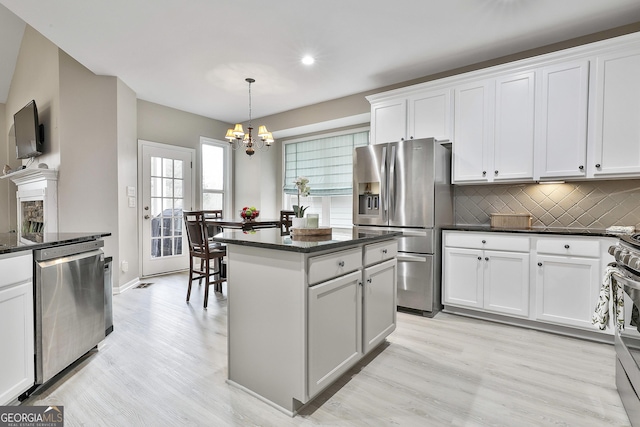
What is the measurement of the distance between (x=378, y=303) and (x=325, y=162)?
11.7 ft

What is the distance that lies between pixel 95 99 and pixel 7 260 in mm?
3162

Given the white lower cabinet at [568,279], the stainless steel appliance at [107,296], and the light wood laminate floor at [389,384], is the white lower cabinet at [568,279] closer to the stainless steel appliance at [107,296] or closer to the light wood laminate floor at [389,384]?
the light wood laminate floor at [389,384]

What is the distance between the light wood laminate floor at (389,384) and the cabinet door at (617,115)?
1.52m

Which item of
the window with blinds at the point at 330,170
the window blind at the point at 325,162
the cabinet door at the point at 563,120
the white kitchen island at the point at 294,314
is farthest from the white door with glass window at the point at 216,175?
the cabinet door at the point at 563,120

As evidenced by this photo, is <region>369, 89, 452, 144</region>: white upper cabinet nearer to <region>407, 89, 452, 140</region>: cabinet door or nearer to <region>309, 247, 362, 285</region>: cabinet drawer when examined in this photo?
<region>407, 89, 452, 140</region>: cabinet door

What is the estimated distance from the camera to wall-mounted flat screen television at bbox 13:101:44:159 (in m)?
4.19

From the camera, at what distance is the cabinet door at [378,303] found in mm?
2170

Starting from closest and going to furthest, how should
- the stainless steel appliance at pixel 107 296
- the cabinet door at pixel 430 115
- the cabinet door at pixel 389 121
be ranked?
the stainless steel appliance at pixel 107 296
the cabinet door at pixel 430 115
the cabinet door at pixel 389 121

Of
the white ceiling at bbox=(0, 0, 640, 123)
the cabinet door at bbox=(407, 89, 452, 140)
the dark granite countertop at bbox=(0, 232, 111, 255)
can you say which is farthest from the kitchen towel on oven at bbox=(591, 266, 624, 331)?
the dark granite countertop at bbox=(0, 232, 111, 255)

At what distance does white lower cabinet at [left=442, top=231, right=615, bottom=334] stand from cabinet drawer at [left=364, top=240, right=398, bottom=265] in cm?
110

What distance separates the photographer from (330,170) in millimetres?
5461

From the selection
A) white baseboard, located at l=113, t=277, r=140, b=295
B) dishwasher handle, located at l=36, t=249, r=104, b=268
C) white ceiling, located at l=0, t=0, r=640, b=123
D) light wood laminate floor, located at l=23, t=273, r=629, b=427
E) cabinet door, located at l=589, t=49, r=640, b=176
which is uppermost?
white ceiling, located at l=0, t=0, r=640, b=123

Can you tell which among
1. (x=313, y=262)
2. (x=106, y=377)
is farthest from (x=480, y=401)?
(x=106, y=377)

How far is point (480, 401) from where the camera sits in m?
1.83
